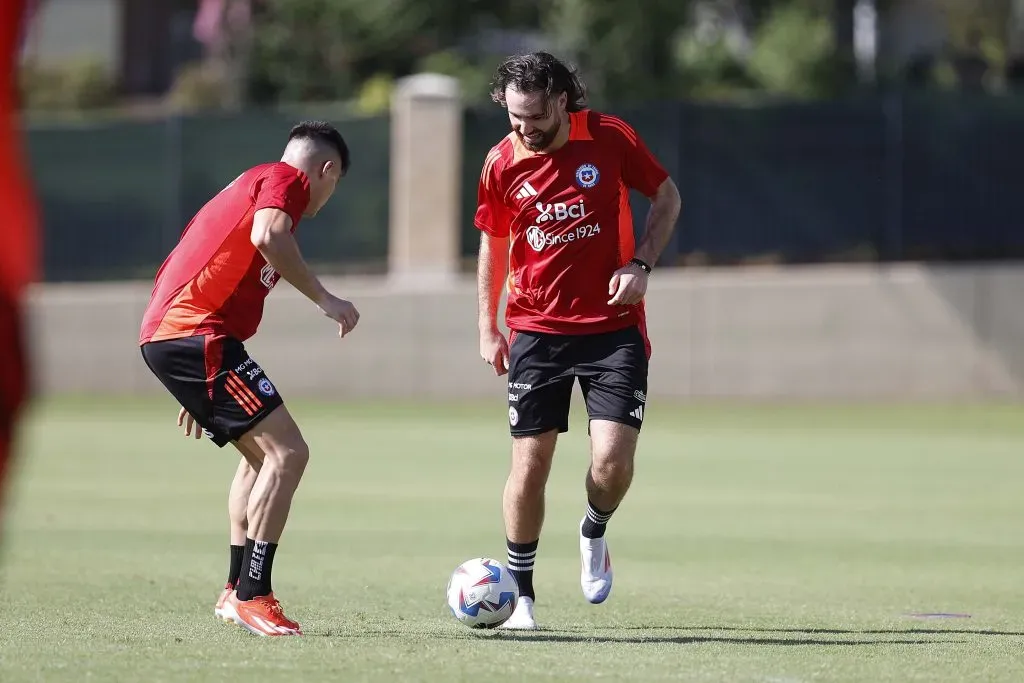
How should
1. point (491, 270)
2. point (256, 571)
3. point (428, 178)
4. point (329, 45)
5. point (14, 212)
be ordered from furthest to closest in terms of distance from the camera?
point (329, 45) → point (428, 178) → point (491, 270) → point (256, 571) → point (14, 212)

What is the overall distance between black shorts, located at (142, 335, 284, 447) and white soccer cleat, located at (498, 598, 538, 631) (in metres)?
1.34

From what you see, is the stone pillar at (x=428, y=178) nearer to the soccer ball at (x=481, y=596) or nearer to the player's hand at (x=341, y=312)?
the soccer ball at (x=481, y=596)

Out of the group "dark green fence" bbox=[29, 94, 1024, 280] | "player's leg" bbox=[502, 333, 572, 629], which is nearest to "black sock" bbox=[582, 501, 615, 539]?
"player's leg" bbox=[502, 333, 572, 629]

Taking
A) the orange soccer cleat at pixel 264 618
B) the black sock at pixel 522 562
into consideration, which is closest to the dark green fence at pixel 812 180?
the black sock at pixel 522 562

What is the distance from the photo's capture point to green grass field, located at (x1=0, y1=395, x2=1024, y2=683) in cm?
662

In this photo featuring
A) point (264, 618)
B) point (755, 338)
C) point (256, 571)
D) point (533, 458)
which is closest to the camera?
point (264, 618)

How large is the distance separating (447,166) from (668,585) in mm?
15391

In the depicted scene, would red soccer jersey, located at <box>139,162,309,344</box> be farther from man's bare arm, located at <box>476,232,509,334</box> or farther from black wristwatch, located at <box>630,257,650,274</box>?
black wristwatch, located at <box>630,257,650,274</box>

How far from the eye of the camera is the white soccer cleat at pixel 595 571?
25.8 feet

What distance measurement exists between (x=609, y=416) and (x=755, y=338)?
15.5 meters

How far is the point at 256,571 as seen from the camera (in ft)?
23.8

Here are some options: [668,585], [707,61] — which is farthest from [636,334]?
[707,61]

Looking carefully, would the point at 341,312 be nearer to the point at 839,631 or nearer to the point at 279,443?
the point at 279,443

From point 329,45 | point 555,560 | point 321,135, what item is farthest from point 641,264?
point 329,45
